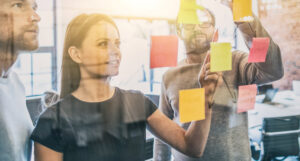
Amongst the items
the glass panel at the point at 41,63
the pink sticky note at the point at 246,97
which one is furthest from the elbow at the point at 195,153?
the glass panel at the point at 41,63

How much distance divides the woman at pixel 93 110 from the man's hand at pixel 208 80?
0.30 m

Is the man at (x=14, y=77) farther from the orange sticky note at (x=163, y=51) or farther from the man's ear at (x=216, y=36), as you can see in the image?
the man's ear at (x=216, y=36)

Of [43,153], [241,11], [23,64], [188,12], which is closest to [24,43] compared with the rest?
[23,64]

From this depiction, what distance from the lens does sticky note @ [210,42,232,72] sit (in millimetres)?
1238

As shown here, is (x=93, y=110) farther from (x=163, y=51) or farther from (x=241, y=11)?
(x=241, y=11)

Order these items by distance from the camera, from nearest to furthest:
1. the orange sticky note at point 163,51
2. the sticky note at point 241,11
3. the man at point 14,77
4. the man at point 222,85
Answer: the man at point 14,77, the orange sticky note at point 163,51, the man at point 222,85, the sticky note at point 241,11

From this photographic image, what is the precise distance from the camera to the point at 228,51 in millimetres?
1301

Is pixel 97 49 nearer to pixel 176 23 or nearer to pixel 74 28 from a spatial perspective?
pixel 74 28

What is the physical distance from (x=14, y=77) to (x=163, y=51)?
58 cm

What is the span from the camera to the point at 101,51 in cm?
91

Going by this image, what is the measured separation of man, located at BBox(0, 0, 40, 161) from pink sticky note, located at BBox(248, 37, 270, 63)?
107cm

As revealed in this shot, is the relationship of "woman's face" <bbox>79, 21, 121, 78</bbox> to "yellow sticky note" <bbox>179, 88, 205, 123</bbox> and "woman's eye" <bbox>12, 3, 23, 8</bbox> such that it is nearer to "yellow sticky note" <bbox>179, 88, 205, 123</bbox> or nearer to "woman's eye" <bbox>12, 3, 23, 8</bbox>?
"woman's eye" <bbox>12, 3, 23, 8</bbox>

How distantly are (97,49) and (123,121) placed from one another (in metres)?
0.30

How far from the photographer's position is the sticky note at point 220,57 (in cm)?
124
